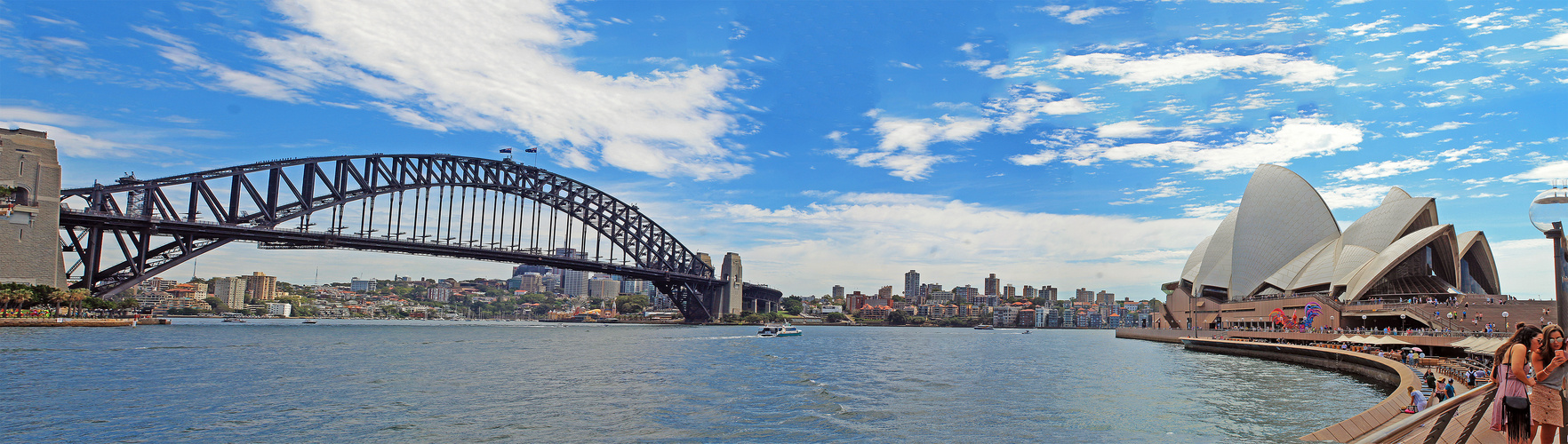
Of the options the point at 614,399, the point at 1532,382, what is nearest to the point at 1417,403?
the point at 1532,382

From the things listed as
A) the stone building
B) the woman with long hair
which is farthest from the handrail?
the stone building

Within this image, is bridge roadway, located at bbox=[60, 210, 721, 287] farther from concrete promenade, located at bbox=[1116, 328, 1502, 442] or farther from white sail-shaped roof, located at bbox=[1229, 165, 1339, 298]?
white sail-shaped roof, located at bbox=[1229, 165, 1339, 298]

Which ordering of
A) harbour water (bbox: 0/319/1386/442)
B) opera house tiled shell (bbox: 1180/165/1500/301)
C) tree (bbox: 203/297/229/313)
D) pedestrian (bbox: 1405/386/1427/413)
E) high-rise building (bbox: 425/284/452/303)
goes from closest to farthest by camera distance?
pedestrian (bbox: 1405/386/1427/413) < harbour water (bbox: 0/319/1386/442) < opera house tiled shell (bbox: 1180/165/1500/301) < tree (bbox: 203/297/229/313) < high-rise building (bbox: 425/284/452/303)

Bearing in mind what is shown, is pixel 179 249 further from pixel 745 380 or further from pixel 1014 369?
pixel 1014 369

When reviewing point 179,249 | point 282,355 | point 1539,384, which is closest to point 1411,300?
point 1539,384

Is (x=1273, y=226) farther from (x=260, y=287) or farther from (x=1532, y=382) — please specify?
(x=260, y=287)
